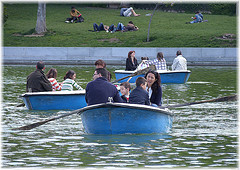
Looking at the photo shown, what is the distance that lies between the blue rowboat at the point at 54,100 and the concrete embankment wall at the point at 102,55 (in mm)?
19535

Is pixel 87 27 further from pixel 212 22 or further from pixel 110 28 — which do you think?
pixel 212 22

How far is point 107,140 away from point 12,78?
15209 mm

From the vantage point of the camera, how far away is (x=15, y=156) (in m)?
9.64

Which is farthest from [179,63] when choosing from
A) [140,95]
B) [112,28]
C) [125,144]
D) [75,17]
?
[75,17]

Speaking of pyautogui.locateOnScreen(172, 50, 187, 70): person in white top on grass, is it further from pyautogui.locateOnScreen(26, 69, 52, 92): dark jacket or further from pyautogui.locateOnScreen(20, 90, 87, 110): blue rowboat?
pyautogui.locateOnScreen(26, 69, 52, 92): dark jacket

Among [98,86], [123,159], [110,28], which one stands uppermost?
[110,28]

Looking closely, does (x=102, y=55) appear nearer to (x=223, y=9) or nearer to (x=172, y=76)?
(x=172, y=76)

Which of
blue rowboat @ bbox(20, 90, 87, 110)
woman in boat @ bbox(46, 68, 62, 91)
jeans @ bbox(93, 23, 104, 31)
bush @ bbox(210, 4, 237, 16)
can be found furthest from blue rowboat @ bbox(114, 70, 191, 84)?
bush @ bbox(210, 4, 237, 16)

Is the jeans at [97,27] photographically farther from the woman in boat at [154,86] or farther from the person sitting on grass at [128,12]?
the woman in boat at [154,86]

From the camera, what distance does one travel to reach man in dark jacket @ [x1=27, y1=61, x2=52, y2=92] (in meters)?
15.1

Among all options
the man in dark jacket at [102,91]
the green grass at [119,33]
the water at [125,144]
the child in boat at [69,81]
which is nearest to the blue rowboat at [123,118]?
the water at [125,144]

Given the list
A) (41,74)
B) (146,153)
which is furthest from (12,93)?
(146,153)

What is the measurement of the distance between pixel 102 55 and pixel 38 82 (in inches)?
853

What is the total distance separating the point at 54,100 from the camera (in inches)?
605
